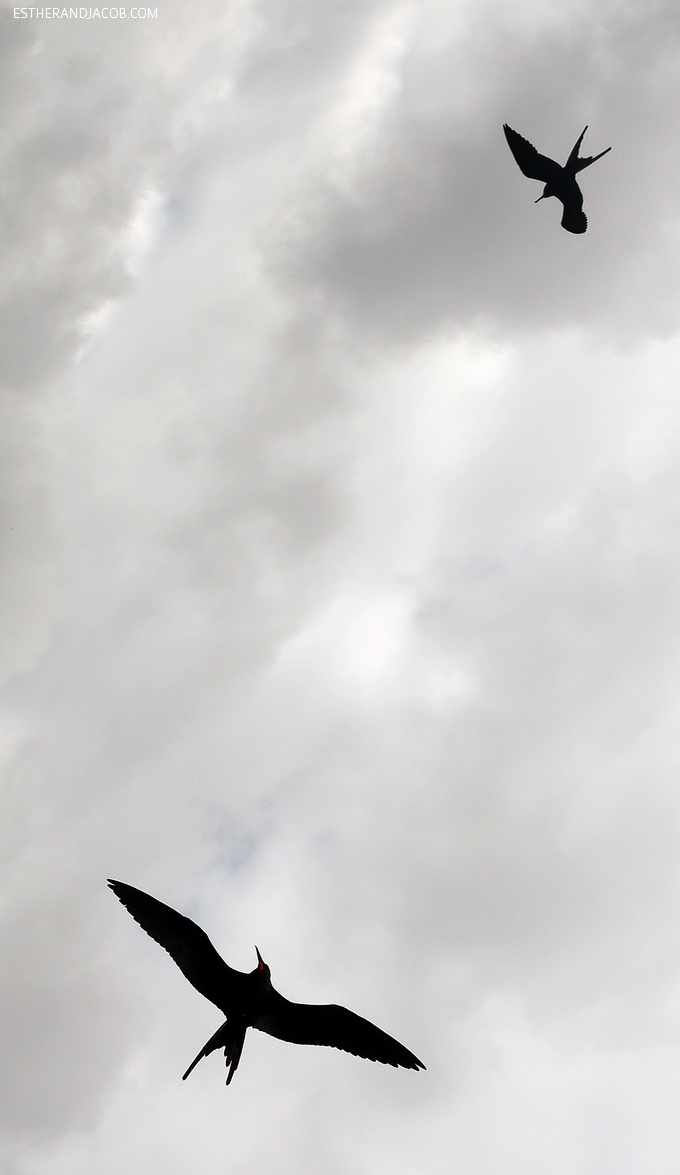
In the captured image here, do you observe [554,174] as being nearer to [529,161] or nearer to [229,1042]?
[529,161]

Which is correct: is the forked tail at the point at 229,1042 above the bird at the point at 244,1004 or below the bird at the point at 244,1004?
below

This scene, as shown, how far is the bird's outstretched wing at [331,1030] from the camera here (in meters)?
27.1

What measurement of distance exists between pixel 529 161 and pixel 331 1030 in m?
30.3

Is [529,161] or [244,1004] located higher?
[529,161]

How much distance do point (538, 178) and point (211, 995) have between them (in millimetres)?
30507

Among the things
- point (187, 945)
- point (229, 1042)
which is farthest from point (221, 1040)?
point (187, 945)

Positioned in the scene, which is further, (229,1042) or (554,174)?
(554,174)

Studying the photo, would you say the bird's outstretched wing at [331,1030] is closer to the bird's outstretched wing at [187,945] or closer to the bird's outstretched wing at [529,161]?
the bird's outstretched wing at [187,945]

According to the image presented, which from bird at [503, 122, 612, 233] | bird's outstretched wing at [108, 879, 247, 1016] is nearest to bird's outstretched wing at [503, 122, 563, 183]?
bird at [503, 122, 612, 233]

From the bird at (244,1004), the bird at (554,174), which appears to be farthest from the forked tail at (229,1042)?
the bird at (554,174)

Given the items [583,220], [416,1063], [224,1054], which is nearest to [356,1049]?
[416,1063]

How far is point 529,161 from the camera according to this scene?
1432 inches

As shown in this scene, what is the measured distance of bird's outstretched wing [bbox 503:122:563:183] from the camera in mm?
36281

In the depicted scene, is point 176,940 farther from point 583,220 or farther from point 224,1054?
point 583,220
